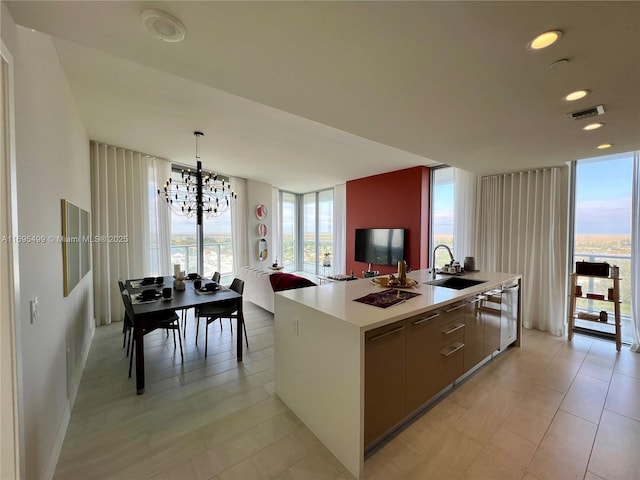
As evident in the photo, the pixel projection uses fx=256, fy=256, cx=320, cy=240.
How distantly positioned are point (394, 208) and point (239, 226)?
12.3 feet

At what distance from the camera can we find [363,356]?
4.93 feet

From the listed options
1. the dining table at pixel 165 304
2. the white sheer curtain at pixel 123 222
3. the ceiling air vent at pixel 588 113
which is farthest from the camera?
the white sheer curtain at pixel 123 222

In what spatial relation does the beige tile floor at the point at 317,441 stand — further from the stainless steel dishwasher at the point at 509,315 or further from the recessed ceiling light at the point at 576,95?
the recessed ceiling light at the point at 576,95

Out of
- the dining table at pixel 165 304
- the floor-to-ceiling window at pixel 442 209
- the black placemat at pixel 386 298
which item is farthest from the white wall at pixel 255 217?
the black placemat at pixel 386 298

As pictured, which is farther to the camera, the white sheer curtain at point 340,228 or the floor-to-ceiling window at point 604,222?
the white sheer curtain at point 340,228

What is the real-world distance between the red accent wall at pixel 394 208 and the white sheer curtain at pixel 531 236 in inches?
38.6

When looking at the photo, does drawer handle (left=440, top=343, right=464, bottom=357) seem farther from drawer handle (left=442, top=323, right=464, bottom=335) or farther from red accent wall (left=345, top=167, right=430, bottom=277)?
red accent wall (left=345, top=167, right=430, bottom=277)

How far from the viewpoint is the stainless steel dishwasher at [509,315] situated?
289cm

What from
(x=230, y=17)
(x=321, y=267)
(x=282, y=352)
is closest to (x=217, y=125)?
(x=230, y=17)

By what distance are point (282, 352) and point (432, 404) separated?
1349 millimetres

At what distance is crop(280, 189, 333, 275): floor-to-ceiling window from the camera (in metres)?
7.71

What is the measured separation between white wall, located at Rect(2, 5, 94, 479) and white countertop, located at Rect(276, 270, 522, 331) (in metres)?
1.46

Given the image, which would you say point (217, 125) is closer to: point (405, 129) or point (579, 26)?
point (405, 129)

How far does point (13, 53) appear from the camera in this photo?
3.84 feet
